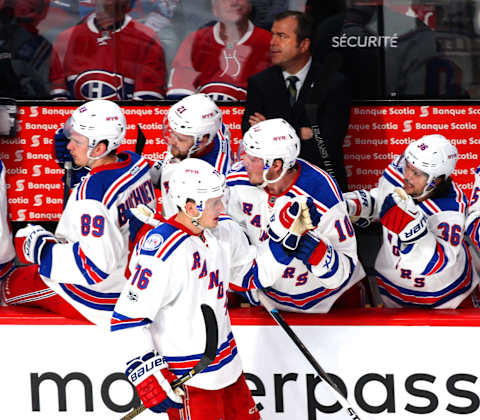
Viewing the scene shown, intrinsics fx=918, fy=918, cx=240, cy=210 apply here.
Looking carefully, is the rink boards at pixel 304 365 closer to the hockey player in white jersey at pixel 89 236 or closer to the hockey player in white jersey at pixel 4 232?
the hockey player in white jersey at pixel 89 236

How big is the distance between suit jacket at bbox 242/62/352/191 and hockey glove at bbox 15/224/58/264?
7.71 feet

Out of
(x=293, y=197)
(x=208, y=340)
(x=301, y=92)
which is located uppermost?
(x=301, y=92)

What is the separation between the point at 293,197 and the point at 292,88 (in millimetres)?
2475

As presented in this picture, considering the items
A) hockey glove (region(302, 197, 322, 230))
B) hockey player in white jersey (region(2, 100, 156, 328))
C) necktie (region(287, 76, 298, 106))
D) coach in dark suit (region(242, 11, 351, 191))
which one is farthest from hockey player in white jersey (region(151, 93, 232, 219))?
necktie (region(287, 76, 298, 106))

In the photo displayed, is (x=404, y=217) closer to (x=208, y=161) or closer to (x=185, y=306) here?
(x=185, y=306)

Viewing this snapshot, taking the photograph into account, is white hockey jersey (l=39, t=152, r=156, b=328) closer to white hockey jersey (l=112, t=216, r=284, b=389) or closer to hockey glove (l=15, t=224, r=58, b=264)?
hockey glove (l=15, t=224, r=58, b=264)

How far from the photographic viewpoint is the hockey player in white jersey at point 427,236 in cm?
418

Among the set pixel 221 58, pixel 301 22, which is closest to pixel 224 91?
pixel 221 58

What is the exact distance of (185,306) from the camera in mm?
3576

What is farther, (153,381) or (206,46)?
(206,46)

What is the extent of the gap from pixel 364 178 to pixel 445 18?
1302 millimetres

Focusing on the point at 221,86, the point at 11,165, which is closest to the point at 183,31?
the point at 221,86

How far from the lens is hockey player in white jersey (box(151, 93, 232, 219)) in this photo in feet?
15.7

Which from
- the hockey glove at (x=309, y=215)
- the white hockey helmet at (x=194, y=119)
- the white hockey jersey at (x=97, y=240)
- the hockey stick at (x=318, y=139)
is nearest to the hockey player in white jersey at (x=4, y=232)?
the white hockey jersey at (x=97, y=240)
